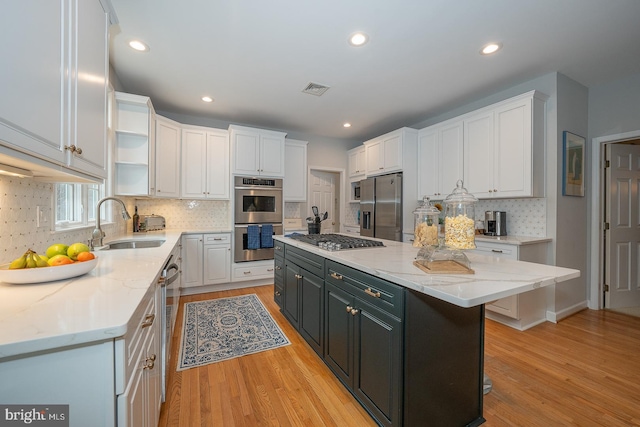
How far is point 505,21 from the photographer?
6.79 feet

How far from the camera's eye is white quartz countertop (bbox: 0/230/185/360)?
0.63m

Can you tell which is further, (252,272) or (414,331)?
(252,272)

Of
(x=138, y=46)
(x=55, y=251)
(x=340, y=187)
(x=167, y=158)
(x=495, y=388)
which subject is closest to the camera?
(x=55, y=251)

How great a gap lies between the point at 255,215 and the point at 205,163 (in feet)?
3.57

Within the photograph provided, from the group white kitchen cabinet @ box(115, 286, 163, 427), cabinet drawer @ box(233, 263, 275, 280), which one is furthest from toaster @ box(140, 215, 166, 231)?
white kitchen cabinet @ box(115, 286, 163, 427)

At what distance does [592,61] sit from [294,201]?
413 cm

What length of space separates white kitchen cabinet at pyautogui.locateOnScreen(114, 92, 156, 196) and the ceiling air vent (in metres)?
1.81

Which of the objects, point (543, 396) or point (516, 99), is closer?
point (543, 396)

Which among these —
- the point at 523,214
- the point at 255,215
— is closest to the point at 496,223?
the point at 523,214

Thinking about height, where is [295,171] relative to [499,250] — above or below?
above

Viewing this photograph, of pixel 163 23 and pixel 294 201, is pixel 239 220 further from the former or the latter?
pixel 163 23

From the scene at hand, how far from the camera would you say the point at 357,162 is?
16.9ft

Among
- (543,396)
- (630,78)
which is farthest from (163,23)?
(630,78)

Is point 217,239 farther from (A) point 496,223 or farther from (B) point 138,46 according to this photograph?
(A) point 496,223
